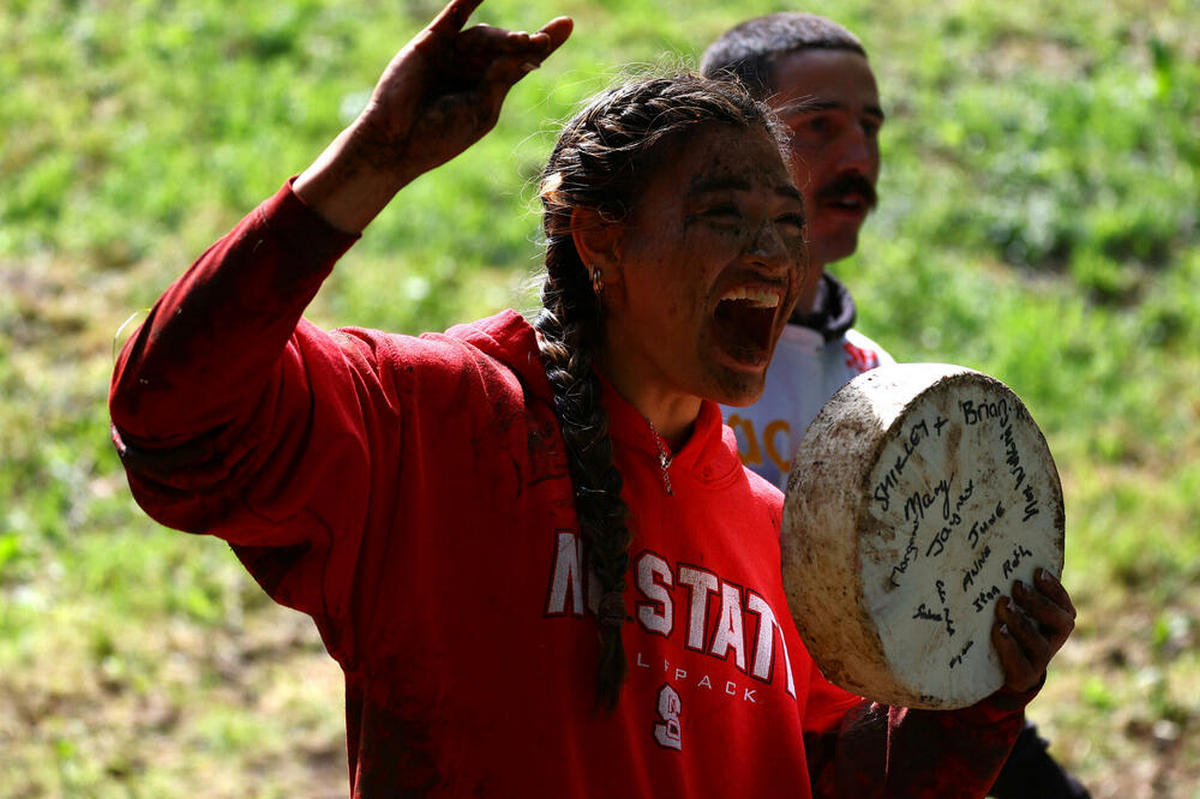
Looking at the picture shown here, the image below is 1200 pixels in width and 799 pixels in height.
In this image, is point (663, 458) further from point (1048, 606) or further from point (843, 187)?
point (843, 187)

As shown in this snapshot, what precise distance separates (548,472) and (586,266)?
0.40 m

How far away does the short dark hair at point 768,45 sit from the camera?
348 centimetres

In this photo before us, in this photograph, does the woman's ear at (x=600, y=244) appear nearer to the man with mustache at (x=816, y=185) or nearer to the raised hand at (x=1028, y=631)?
the raised hand at (x=1028, y=631)

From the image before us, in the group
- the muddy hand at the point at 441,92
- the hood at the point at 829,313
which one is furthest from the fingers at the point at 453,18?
the hood at the point at 829,313

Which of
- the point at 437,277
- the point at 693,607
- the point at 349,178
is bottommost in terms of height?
the point at 437,277

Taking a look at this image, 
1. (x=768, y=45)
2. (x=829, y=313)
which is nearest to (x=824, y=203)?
(x=829, y=313)

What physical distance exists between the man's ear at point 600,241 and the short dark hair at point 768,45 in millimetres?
1324

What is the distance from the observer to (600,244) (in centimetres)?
222

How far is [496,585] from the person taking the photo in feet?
6.36

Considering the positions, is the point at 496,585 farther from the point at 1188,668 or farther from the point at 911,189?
the point at 911,189

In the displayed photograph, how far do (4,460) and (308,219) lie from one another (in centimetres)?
481

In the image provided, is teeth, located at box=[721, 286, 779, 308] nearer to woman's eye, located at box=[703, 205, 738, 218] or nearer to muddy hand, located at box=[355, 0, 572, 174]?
woman's eye, located at box=[703, 205, 738, 218]

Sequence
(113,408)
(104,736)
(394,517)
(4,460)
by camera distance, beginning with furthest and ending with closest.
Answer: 1. (4,460)
2. (104,736)
3. (394,517)
4. (113,408)

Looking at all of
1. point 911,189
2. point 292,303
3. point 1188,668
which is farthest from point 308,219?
point 911,189
